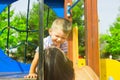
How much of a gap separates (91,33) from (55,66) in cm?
80

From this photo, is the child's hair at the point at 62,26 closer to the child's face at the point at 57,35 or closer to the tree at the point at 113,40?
the child's face at the point at 57,35

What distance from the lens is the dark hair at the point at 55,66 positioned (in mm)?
650

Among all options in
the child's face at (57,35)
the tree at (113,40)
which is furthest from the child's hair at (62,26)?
the tree at (113,40)

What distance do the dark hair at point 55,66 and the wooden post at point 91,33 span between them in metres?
0.73

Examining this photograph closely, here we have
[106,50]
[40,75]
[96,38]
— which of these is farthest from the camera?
[106,50]

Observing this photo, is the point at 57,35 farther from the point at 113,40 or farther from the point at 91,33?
the point at 113,40

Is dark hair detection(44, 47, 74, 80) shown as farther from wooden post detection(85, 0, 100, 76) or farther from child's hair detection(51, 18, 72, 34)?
wooden post detection(85, 0, 100, 76)

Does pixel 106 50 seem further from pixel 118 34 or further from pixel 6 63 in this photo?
pixel 6 63

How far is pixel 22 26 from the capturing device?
28.3 feet

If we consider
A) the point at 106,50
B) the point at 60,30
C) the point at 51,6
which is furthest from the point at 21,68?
the point at 106,50

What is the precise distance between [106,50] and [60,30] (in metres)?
12.0

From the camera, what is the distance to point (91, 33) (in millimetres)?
1431

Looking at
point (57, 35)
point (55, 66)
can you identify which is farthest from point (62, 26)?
point (55, 66)

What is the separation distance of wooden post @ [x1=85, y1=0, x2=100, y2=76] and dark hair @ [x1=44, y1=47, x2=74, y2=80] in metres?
0.73
